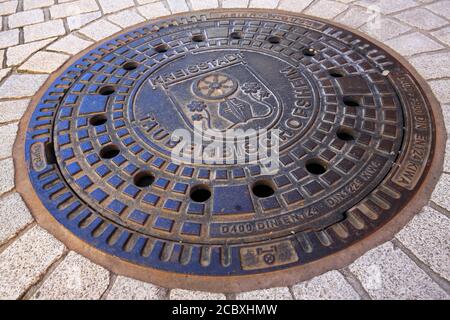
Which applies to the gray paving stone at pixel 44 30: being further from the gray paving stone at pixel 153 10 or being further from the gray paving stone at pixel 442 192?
the gray paving stone at pixel 442 192

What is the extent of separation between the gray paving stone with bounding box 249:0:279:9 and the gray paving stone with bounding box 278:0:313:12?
0.06 metres

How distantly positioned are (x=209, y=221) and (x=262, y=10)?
2390 mm

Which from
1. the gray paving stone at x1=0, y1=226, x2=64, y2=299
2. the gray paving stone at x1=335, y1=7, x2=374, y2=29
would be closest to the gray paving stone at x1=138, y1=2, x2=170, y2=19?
the gray paving stone at x1=335, y1=7, x2=374, y2=29

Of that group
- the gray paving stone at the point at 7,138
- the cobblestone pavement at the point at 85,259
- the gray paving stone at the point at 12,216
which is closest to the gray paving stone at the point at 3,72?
the cobblestone pavement at the point at 85,259

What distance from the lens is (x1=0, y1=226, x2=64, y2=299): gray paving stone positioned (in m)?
1.67

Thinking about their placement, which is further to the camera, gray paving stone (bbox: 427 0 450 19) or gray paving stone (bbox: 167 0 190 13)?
gray paving stone (bbox: 167 0 190 13)

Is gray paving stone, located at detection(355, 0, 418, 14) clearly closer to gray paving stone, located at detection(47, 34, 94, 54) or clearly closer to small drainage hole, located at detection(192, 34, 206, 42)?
small drainage hole, located at detection(192, 34, 206, 42)

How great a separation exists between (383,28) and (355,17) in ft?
0.96

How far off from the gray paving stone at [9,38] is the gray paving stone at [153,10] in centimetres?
122

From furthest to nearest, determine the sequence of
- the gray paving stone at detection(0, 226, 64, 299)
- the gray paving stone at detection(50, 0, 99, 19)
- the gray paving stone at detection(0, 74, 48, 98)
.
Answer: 1. the gray paving stone at detection(50, 0, 99, 19)
2. the gray paving stone at detection(0, 74, 48, 98)
3. the gray paving stone at detection(0, 226, 64, 299)

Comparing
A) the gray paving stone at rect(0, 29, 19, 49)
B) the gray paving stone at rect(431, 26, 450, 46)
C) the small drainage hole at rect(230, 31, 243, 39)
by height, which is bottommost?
the gray paving stone at rect(0, 29, 19, 49)

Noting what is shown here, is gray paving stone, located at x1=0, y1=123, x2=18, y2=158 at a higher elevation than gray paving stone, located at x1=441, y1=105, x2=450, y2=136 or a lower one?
lower

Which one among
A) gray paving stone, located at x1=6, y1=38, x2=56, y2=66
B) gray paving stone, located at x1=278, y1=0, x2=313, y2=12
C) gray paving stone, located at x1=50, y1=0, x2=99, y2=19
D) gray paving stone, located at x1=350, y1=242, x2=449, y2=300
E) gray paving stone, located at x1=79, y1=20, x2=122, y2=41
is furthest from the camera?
gray paving stone, located at x1=50, y1=0, x2=99, y2=19
